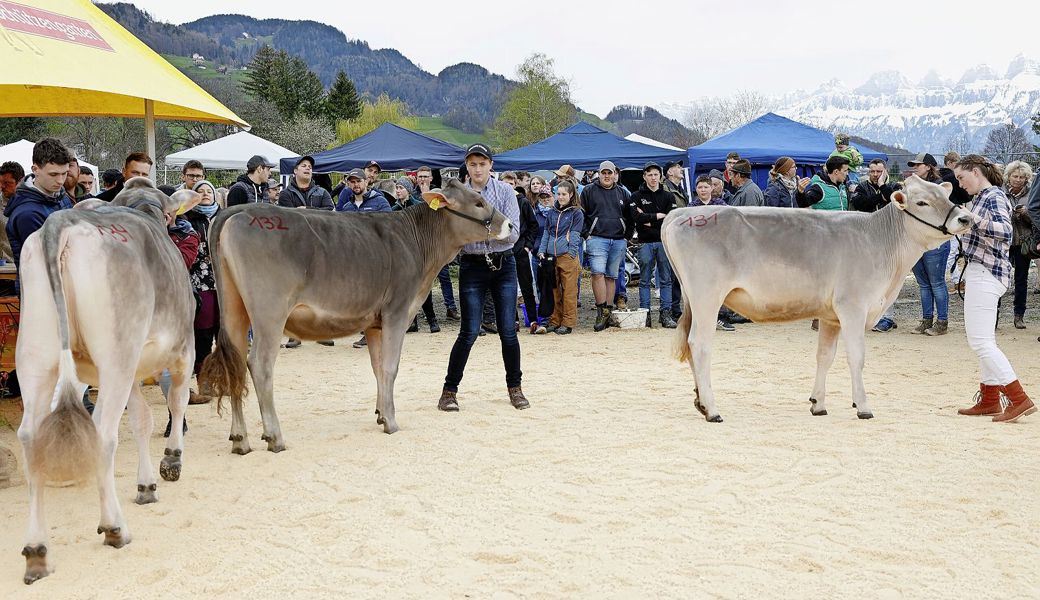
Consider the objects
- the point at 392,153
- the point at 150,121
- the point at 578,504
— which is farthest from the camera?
the point at 392,153

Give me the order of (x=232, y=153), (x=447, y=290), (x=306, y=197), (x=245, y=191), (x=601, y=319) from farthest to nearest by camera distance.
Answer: (x=232, y=153)
(x=447, y=290)
(x=601, y=319)
(x=306, y=197)
(x=245, y=191)

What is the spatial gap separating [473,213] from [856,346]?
316cm

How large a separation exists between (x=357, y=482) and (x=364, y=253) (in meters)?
1.77

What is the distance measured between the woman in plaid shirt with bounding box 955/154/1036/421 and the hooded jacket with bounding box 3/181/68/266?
21.4ft

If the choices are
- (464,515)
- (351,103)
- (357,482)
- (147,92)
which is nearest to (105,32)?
(147,92)

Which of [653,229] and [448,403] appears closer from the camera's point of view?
[448,403]

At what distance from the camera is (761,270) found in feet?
22.6

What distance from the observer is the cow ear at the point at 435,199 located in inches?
264

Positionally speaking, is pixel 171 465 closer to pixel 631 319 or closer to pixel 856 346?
pixel 856 346

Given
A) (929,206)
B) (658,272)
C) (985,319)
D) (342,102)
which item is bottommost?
(658,272)

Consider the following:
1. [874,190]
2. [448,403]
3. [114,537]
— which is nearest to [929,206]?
[448,403]

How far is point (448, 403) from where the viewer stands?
7426 mm

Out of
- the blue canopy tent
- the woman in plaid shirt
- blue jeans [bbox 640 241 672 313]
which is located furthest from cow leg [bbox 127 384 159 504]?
the blue canopy tent

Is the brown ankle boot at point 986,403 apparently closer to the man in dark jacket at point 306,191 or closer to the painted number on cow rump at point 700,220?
the painted number on cow rump at point 700,220
